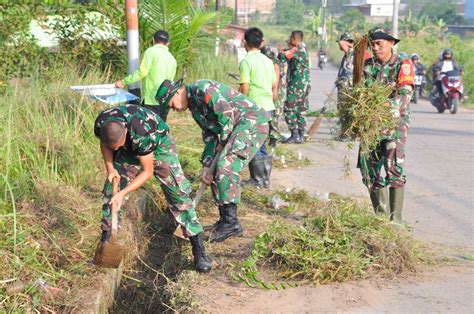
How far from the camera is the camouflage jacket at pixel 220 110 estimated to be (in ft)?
19.9

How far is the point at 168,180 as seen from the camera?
18.6 ft

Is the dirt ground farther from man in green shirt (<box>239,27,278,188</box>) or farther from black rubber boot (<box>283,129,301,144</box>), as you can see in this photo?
man in green shirt (<box>239,27,278,188</box>)

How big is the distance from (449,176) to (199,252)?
192 inches

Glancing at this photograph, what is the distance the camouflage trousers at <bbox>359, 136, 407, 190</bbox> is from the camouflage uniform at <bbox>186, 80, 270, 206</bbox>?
1.07 meters

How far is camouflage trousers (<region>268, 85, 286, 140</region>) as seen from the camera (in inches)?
422

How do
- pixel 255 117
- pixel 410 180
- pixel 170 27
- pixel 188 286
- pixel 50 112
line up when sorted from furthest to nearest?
pixel 170 27 → pixel 410 180 → pixel 50 112 → pixel 255 117 → pixel 188 286

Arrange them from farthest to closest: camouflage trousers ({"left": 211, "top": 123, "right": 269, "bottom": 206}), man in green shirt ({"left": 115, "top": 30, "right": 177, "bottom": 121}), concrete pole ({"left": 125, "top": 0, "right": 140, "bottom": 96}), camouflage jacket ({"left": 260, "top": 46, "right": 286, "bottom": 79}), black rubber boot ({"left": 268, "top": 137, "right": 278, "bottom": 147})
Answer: camouflage jacket ({"left": 260, "top": 46, "right": 286, "bottom": 79})
black rubber boot ({"left": 268, "top": 137, "right": 278, "bottom": 147})
concrete pole ({"left": 125, "top": 0, "right": 140, "bottom": 96})
man in green shirt ({"left": 115, "top": 30, "right": 177, "bottom": 121})
camouflage trousers ({"left": 211, "top": 123, "right": 269, "bottom": 206})

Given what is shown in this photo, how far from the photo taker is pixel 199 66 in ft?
54.6

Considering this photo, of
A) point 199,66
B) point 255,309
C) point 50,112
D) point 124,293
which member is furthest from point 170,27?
point 255,309

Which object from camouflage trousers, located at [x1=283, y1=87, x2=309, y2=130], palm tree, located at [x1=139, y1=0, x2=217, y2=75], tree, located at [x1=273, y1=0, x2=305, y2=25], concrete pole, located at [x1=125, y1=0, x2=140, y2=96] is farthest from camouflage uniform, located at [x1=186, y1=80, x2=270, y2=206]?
tree, located at [x1=273, y1=0, x2=305, y2=25]

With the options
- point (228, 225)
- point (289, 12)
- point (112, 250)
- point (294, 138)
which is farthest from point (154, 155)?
point (289, 12)

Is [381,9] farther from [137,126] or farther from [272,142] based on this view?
[137,126]

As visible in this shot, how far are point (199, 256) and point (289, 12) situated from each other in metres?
113

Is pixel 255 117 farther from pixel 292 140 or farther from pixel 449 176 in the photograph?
pixel 292 140
